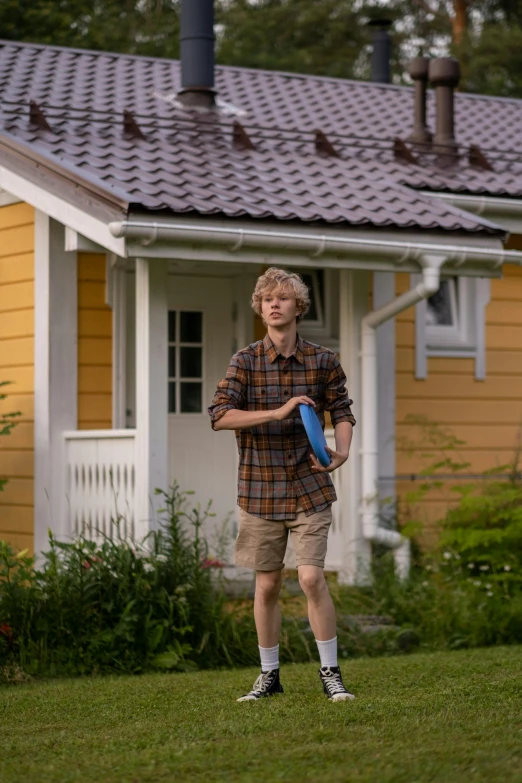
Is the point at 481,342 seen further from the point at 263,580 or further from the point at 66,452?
the point at 263,580

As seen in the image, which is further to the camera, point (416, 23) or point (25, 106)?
point (416, 23)

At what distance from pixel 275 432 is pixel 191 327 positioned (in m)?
4.90

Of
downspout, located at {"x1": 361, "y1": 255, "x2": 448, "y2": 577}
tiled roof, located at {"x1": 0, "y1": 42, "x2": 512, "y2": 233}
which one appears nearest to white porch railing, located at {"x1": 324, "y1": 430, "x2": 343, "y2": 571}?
downspout, located at {"x1": 361, "y1": 255, "x2": 448, "y2": 577}

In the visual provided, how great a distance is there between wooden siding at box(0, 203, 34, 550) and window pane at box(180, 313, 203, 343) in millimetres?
1485

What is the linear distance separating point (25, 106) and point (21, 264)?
152 centimetres

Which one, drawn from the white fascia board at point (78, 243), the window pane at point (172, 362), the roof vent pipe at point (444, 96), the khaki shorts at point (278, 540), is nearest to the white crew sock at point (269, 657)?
the khaki shorts at point (278, 540)

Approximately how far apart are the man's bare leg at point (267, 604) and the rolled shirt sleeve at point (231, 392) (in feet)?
2.39

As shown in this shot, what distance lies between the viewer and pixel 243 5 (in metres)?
33.3

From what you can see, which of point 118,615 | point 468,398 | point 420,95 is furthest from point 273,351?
point 420,95

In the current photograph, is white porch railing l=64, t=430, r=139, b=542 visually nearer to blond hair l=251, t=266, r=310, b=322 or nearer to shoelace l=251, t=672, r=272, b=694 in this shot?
shoelace l=251, t=672, r=272, b=694

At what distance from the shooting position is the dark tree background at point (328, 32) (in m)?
28.2

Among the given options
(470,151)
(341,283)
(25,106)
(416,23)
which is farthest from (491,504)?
(416,23)

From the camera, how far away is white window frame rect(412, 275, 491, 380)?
1141 cm

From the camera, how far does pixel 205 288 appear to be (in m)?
10.8
